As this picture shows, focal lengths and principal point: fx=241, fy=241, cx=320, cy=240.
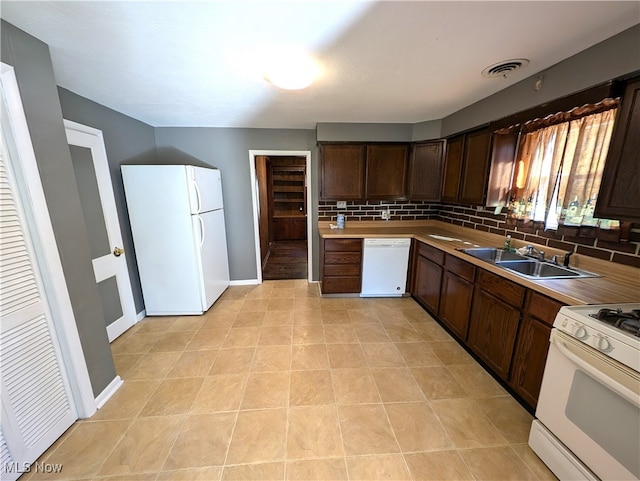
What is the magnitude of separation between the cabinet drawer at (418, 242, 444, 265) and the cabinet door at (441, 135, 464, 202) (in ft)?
2.11

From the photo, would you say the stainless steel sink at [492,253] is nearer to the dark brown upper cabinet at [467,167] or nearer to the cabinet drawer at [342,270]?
the dark brown upper cabinet at [467,167]

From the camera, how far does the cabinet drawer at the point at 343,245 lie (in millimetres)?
3121

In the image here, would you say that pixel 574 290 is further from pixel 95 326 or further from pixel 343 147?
pixel 95 326

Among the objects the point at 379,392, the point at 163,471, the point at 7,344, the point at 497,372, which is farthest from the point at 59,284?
the point at 497,372

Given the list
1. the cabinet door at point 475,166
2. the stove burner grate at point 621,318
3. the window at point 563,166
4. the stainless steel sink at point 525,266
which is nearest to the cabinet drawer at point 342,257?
the stainless steel sink at point 525,266

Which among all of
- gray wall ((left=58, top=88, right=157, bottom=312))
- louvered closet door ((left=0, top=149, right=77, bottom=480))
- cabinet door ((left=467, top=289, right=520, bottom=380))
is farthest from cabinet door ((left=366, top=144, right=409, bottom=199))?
louvered closet door ((left=0, top=149, right=77, bottom=480))

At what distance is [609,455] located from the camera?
40.9 inches

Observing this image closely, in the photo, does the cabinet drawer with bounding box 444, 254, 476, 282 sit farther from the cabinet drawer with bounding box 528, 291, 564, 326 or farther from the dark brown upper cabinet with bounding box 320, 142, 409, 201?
the dark brown upper cabinet with bounding box 320, 142, 409, 201

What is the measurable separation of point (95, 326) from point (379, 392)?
207 cm

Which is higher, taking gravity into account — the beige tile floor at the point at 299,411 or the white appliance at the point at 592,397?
the white appliance at the point at 592,397

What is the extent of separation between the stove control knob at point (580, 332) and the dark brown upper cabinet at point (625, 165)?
2.23ft

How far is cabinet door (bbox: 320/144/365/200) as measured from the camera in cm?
320

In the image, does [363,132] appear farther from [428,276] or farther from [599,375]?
[599,375]

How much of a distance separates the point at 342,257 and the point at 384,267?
0.57 metres
